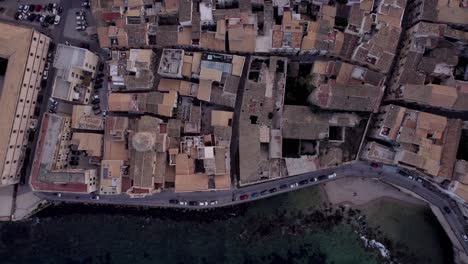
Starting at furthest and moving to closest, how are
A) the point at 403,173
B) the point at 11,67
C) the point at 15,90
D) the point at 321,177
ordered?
the point at 321,177 → the point at 403,173 → the point at 11,67 → the point at 15,90

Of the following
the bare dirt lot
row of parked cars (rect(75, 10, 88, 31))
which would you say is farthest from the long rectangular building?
the bare dirt lot

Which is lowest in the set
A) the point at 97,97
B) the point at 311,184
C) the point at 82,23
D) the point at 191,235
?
the point at 191,235

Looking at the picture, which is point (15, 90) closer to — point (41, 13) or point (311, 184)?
point (41, 13)

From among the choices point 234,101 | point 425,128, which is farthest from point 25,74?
point 425,128

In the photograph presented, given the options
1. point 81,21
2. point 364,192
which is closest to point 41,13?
point 81,21

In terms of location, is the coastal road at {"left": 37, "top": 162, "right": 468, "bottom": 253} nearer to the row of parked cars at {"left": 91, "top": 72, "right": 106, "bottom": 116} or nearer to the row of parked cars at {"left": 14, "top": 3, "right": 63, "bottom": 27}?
the row of parked cars at {"left": 91, "top": 72, "right": 106, "bottom": 116}

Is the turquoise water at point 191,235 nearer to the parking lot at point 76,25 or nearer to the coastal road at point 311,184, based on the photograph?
the coastal road at point 311,184
